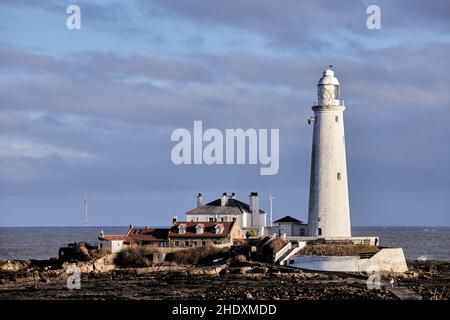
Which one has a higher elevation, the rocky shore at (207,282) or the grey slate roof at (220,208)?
the grey slate roof at (220,208)

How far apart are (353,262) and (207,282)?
882 centimetres

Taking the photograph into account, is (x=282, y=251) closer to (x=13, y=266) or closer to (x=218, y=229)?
(x=218, y=229)

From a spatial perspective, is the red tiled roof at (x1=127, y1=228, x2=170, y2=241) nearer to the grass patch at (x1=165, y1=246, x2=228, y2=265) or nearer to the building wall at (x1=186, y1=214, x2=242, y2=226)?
the grass patch at (x1=165, y1=246, x2=228, y2=265)

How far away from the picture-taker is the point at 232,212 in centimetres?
7469

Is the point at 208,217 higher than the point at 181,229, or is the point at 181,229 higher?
the point at 208,217

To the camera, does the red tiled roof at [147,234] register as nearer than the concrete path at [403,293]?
No

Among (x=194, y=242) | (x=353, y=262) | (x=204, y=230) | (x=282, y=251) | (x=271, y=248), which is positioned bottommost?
(x=353, y=262)

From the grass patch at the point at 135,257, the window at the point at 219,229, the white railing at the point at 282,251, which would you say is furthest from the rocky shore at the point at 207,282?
the window at the point at 219,229

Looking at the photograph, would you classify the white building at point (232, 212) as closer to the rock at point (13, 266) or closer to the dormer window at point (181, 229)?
the dormer window at point (181, 229)

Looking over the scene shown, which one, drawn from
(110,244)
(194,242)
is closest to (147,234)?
(110,244)

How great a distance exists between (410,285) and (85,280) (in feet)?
51.7

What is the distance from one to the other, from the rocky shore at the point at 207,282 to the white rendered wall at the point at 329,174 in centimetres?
521

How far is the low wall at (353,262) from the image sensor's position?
6050cm
